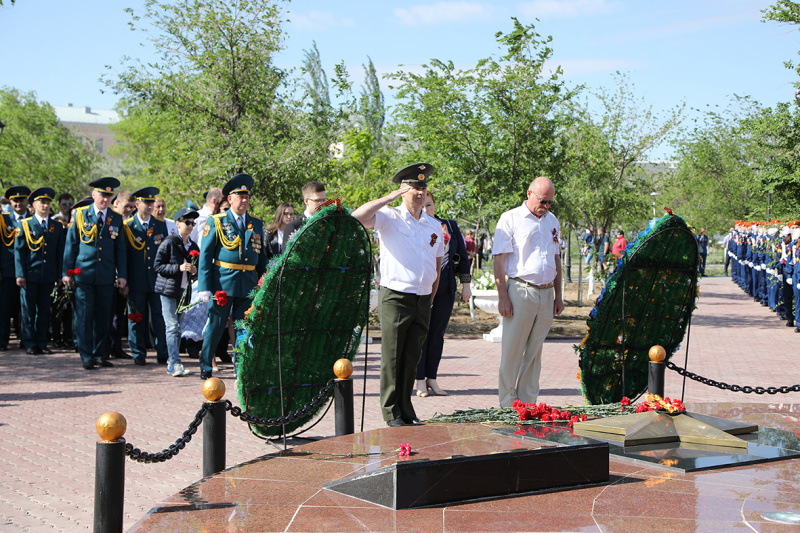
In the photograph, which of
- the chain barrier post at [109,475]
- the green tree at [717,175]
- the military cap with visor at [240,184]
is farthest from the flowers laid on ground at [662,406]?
the green tree at [717,175]

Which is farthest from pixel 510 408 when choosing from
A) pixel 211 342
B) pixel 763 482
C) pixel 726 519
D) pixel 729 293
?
pixel 729 293

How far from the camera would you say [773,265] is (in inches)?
800

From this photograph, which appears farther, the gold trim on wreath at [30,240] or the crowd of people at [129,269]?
the gold trim on wreath at [30,240]

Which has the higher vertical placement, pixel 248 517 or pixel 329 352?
pixel 329 352

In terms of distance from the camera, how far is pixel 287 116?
18.1 meters

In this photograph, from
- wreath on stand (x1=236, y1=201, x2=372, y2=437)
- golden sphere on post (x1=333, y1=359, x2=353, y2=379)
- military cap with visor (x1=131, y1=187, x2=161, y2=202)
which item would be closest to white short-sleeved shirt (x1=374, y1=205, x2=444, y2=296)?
wreath on stand (x1=236, y1=201, x2=372, y2=437)

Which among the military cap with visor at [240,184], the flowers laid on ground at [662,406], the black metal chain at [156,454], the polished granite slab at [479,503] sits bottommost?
the polished granite slab at [479,503]

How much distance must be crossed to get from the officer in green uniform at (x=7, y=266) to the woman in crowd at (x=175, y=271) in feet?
9.53

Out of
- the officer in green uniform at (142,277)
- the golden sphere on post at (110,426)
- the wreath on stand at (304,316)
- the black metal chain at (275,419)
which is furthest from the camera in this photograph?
the officer in green uniform at (142,277)

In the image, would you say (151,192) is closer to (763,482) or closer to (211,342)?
(211,342)

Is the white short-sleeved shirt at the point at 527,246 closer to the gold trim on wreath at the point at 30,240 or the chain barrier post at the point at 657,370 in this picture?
the chain barrier post at the point at 657,370

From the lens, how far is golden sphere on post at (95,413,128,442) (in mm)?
3770

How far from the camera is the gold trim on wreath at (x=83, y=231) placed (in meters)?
10.7

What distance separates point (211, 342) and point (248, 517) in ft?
17.1
